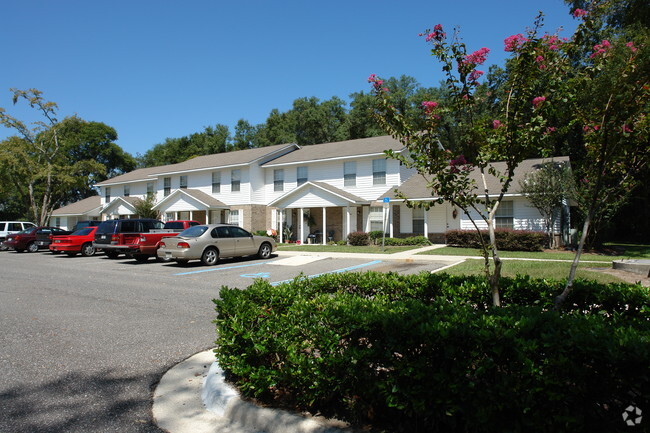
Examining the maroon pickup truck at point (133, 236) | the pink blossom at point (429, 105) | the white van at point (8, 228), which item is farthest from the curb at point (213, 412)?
the white van at point (8, 228)

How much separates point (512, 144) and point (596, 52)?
1370mm

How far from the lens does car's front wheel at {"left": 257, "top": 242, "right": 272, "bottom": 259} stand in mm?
18344

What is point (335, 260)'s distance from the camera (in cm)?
1777

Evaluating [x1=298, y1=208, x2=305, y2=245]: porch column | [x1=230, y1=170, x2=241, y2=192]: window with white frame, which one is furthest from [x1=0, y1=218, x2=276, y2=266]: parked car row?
[x1=230, y1=170, x2=241, y2=192]: window with white frame

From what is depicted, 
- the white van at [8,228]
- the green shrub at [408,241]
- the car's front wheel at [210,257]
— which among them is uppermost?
the white van at [8,228]

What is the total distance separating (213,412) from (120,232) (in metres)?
17.2

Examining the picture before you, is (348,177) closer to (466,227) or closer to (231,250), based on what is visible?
(466,227)

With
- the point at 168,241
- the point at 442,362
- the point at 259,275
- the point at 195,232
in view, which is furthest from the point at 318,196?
the point at 442,362

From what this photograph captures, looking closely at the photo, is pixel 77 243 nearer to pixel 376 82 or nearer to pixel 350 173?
pixel 350 173

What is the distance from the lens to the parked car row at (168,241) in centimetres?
1588

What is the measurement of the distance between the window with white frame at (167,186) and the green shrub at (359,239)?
1986 centimetres

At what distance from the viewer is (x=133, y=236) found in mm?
18578

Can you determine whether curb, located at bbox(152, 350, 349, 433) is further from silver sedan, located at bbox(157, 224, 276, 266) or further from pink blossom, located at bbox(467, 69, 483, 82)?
silver sedan, located at bbox(157, 224, 276, 266)

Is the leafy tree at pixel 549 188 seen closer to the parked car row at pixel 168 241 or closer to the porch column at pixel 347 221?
the porch column at pixel 347 221
